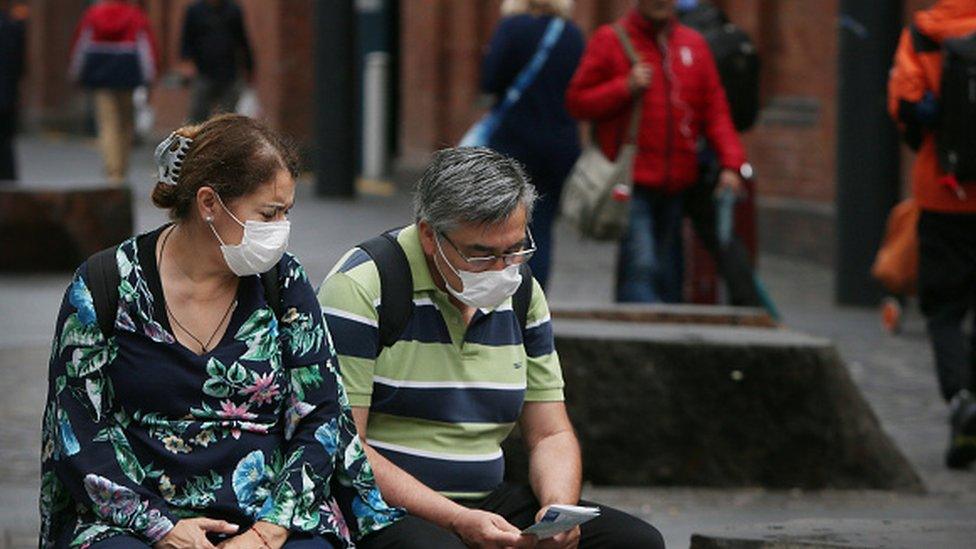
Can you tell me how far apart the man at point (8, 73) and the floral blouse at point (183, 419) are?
15.8 meters

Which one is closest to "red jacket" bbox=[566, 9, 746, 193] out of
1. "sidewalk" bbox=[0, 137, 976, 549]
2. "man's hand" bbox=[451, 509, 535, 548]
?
"sidewalk" bbox=[0, 137, 976, 549]

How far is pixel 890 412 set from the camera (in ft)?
31.8

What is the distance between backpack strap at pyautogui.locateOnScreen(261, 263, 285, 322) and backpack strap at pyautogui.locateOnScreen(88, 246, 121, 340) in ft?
0.96

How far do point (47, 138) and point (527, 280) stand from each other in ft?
103

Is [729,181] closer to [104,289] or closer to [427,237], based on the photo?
[427,237]

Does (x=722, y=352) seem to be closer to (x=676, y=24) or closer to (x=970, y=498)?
(x=970, y=498)

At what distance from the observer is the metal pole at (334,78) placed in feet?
66.1

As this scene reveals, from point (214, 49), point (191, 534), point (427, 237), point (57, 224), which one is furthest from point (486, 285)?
point (214, 49)

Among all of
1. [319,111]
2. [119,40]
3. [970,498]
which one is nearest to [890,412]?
[970,498]

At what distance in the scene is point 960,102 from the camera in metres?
8.28

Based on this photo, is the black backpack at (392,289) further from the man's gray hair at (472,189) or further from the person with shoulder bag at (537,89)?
the person with shoulder bag at (537,89)

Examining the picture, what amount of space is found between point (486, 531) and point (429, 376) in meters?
0.36

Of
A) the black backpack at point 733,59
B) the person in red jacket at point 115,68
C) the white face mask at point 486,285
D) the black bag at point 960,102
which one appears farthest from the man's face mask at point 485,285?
the person in red jacket at point 115,68

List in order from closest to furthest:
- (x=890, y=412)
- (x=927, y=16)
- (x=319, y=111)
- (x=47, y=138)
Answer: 1. (x=927, y=16)
2. (x=890, y=412)
3. (x=319, y=111)
4. (x=47, y=138)
